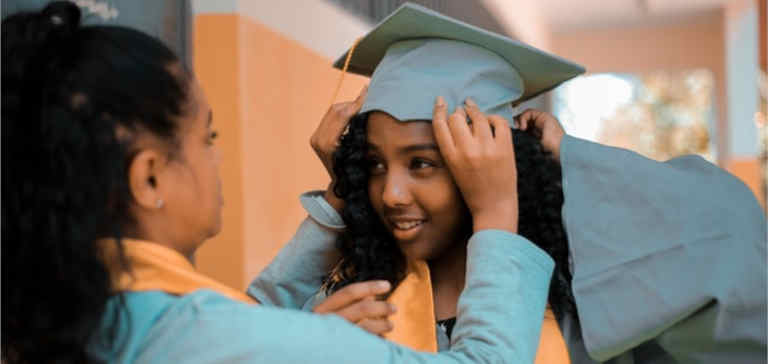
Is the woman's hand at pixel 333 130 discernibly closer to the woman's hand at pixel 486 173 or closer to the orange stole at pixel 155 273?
the woman's hand at pixel 486 173

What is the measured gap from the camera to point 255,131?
2779 millimetres

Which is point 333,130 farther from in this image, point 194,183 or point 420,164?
point 194,183

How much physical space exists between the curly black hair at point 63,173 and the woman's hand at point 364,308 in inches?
12.7

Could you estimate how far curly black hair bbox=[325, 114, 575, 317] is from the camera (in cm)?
130

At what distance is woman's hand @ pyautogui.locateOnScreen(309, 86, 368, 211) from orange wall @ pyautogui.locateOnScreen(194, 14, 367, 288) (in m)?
1.13

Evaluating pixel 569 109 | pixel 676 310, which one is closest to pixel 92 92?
pixel 676 310

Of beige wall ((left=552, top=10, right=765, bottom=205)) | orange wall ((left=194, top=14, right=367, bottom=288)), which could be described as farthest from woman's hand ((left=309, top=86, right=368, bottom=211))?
beige wall ((left=552, top=10, right=765, bottom=205))

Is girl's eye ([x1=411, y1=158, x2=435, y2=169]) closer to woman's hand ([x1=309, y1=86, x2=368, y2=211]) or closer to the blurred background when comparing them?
woman's hand ([x1=309, y1=86, x2=368, y2=211])

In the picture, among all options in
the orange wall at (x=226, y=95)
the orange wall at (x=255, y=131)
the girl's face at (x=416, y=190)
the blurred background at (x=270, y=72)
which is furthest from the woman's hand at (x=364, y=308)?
the orange wall at (x=226, y=95)

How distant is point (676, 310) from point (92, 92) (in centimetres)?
72

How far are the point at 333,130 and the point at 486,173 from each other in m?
0.34

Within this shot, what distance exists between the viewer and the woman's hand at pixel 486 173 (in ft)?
A: 3.74

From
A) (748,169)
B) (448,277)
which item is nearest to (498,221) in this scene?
(448,277)

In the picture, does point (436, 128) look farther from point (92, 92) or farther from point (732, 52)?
point (732, 52)
